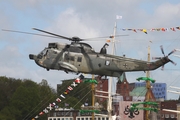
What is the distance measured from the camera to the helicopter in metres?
43.9

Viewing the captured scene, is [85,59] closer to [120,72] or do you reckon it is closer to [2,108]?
[120,72]

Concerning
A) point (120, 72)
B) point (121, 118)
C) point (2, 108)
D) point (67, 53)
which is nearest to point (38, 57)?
point (67, 53)

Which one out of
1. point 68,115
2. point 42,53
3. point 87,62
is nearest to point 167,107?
point 68,115

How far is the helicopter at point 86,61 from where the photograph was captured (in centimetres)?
4388

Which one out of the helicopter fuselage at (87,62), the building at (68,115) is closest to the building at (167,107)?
the building at (68,115)

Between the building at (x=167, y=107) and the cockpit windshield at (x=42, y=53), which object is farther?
the building at (x=167, y=107)

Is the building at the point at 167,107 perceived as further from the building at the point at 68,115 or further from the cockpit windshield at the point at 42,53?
the cockpit windshield at the point at 42,53

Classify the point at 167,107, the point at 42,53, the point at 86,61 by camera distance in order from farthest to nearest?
1. the point at 167,107
2. the point at 42,53
3. the point at 86,61

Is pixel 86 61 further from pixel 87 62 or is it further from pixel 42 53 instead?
pixel 42 53

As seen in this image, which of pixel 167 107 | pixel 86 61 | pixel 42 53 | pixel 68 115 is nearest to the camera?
pixel 86 61

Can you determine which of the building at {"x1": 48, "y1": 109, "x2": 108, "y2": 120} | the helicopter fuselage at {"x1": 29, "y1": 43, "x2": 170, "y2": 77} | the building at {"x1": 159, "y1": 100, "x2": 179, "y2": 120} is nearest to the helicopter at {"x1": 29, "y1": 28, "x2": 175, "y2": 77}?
the helicopter fuselage at {"x1": 29, "y1": 43, "x2": 170, "y2": 77}

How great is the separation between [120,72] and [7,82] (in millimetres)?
100897

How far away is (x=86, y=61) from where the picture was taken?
44.3 metres

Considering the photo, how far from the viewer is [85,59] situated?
1743 inches
